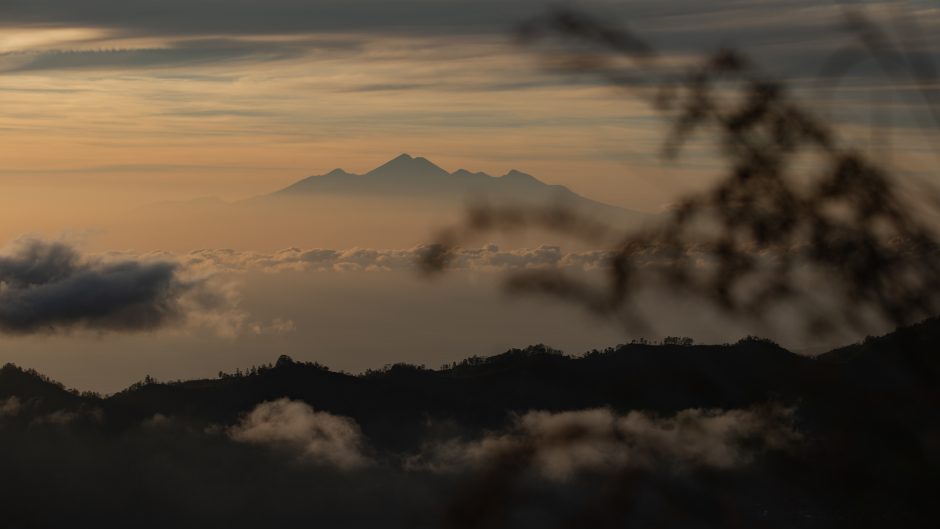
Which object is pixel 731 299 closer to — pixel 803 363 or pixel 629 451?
pixel 803 363

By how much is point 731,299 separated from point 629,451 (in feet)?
3.45

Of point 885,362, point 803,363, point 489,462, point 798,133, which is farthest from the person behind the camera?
point 798,133

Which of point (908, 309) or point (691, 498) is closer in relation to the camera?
point (691, 498)

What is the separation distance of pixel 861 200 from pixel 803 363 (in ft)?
3.24

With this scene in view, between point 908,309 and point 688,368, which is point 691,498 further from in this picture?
point 908,309

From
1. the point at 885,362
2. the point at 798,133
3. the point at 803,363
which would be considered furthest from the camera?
the point at 798,133

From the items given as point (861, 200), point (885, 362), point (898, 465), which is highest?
point (861, 200)

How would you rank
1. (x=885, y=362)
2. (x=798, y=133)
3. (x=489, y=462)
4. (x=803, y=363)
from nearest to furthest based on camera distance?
(x=489, y=462) → (x=803, y=363) → (x=885, y=362) → (x=798, y=133)

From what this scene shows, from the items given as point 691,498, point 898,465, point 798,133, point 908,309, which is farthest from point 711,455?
point 798,133

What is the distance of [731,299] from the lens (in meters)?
5.02

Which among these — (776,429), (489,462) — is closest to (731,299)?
(776,429)

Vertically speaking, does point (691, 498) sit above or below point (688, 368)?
below

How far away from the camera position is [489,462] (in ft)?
13.5

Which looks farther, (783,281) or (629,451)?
(783,281)
